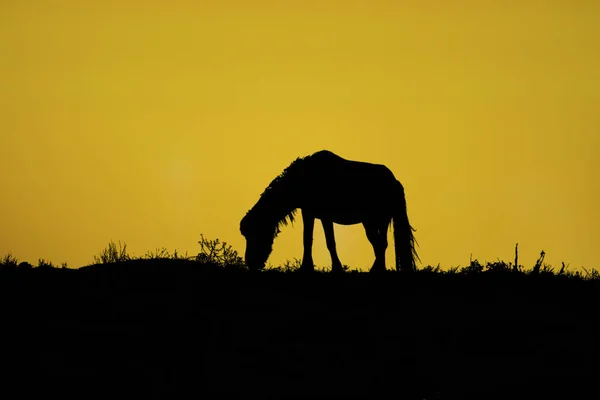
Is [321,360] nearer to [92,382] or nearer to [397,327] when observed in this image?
[397,327]

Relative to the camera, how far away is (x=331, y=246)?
2278 cm

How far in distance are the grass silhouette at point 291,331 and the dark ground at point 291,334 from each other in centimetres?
4

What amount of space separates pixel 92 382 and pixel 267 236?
910 centimetres

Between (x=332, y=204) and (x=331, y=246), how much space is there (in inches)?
44.6

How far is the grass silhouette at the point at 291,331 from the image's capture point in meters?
14.9

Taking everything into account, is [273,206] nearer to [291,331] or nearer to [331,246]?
[331,246]

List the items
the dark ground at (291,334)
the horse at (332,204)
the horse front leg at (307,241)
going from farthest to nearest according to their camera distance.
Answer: the horse at (332,204)
the horse front leg at (307,241)
the dark ground at (291,334)

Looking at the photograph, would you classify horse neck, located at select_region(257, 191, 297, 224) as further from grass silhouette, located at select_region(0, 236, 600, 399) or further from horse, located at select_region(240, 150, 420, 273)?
grass silhouette, located at select_region(0, 236, 600, 399)

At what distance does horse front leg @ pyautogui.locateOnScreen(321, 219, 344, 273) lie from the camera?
22297mm

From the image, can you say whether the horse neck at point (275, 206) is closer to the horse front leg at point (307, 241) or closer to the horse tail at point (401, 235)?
the horse front leg at point (307, 241)

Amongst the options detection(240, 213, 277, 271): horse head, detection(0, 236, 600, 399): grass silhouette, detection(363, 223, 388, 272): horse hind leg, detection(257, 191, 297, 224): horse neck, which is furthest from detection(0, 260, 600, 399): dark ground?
detection(257, 191, 297, 224): horse neck

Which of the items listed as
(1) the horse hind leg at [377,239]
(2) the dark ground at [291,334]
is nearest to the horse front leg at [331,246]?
(2) the dark ground at [291,334]

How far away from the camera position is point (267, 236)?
2333 centimetres

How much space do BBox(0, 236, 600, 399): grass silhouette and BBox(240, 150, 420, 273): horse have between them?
3.14 feet
